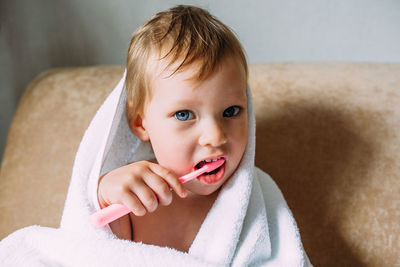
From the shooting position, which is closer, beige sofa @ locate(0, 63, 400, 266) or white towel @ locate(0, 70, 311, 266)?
white towel @ locate(0, 70, 311, 266)

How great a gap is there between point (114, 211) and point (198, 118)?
0.69 feet

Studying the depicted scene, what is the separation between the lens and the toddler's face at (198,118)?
66 cm

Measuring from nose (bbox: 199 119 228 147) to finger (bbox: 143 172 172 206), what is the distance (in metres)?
0.09

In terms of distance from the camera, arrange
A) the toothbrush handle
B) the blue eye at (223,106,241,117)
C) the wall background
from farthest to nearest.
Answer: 1. the wall background
2. the blue eye at (223,106,241,117)
3. the toothbrush handle

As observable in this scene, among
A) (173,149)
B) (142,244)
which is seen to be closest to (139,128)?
(173,149)

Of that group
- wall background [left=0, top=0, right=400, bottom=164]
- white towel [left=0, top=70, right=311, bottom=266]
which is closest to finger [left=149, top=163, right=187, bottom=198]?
white towel [left=0, top=70, right=311, bottom=266]

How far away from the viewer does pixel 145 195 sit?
25.2 inches

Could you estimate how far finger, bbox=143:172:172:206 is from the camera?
25.5 inches

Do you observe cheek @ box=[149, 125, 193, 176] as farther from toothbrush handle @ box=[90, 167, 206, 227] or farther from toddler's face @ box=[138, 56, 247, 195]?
toothbrush handle @ box=[90, 167, 206, 227]

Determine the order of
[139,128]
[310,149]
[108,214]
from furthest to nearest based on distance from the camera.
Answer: [310,149] → [139,128] → [108,214]

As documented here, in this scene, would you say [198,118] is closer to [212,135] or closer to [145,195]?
[212,135]

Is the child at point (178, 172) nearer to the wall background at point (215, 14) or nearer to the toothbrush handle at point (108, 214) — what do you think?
the toothbrush handle at point (108, 214)

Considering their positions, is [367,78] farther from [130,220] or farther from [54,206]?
[54,206]

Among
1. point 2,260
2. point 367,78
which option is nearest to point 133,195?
point 2,260
